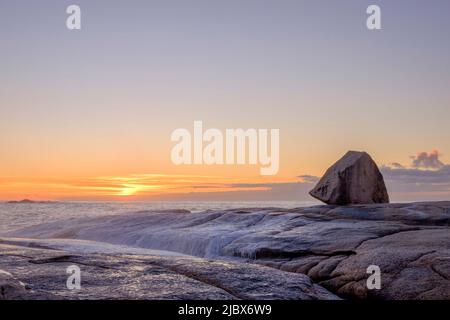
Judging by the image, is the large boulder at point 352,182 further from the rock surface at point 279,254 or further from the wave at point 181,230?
the wave at point 181,230

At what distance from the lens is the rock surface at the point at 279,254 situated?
10203 mm

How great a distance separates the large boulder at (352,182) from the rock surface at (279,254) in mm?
1066

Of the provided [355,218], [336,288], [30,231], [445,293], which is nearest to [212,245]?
[355,218]

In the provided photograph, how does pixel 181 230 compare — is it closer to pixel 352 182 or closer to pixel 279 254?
pixel 279 254

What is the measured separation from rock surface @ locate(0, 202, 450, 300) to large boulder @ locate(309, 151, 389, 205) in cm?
107

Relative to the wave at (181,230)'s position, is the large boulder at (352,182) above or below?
above

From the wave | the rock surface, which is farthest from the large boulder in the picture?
the wave

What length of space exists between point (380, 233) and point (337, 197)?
7.08 meters

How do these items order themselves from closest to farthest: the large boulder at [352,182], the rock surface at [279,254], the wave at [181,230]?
the rock surface at [279,254], the wave at [181,230], the large boulder at [352,182]

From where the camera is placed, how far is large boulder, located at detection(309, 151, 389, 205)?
23344mm

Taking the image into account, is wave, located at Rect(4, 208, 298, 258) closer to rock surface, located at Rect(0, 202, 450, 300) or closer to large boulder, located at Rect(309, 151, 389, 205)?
rock surface, located at Rect(0, 202, 450, 300)

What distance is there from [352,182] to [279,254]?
883 centimetres

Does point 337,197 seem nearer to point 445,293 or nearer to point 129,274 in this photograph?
point 445,293

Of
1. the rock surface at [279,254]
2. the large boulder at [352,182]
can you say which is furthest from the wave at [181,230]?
the large boulder at [352,182]
